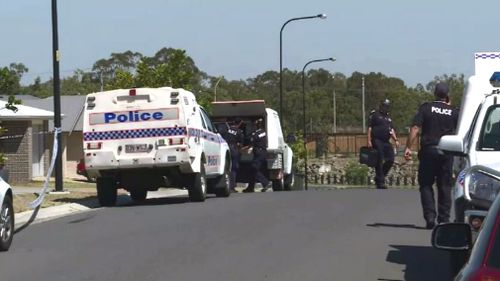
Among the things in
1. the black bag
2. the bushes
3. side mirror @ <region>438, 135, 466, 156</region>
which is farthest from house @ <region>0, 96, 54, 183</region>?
the bushes

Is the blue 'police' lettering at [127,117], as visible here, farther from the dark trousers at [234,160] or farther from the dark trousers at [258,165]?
the dark trousers at [258,165]

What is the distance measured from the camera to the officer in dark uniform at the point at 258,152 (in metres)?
22.3

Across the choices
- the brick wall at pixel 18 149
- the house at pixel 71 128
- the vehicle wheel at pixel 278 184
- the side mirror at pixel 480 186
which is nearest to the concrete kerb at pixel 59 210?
the vehicle wheel at pixel 278 184

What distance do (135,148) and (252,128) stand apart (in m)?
7.75

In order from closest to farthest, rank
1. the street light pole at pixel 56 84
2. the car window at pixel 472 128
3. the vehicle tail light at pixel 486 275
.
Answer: the vehicle tail light at pixel 486 275 → the car window at pixel 472 128 → the street light pole at pixel 56 84

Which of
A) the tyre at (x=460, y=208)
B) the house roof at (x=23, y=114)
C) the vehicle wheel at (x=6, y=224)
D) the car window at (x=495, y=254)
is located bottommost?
the vehicle wheel at (x=6, y=224)

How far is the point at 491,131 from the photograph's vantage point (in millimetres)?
8555

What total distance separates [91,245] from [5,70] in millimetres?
5252

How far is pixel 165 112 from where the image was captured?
16234 millimetres

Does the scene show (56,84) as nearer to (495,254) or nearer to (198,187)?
(198,187)

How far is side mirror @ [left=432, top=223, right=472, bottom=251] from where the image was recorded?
4.66 meters

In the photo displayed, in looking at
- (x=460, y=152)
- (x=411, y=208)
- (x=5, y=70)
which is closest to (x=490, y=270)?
(x=460, y=152)

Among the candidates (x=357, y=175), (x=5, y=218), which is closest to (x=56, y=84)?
(x=5, y=218)

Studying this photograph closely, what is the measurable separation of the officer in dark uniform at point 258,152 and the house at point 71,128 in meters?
13.5
